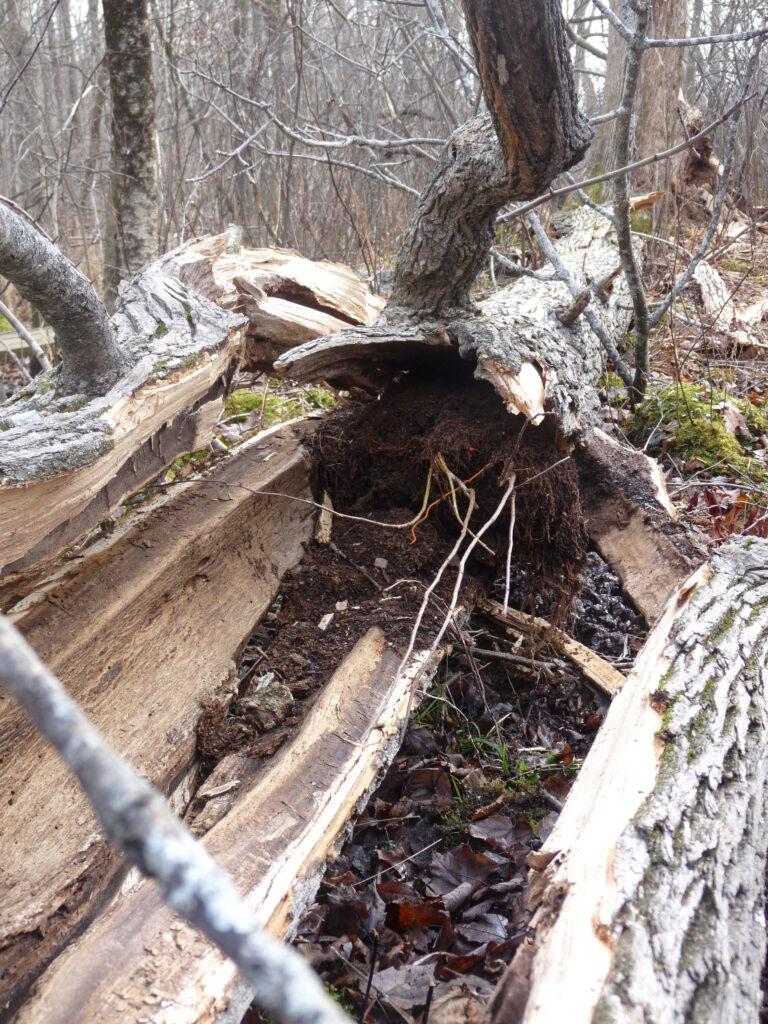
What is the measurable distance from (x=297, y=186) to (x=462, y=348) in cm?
524

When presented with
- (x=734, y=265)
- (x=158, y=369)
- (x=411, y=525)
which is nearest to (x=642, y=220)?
(x=734, y=265)

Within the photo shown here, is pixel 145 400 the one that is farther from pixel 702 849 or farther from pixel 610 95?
pixel 610 95

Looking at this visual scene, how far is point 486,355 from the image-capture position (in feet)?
7.50

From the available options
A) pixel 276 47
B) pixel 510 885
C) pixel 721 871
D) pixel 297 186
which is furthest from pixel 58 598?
pixel 276 47

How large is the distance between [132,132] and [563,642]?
12.6ft

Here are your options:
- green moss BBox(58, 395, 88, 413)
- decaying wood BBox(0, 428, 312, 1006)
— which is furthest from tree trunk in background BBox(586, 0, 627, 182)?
green moss BBox(58, 395, 88, 413)

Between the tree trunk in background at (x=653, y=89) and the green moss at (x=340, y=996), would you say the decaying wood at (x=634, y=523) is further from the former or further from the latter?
the tree trunk in background at (x=653, y=89)

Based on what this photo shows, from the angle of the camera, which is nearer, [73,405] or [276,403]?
[73,405]

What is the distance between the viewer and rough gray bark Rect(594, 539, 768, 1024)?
1104 mm

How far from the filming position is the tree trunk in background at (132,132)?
4023 mm

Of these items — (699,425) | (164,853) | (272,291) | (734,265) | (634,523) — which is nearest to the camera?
(164,853)

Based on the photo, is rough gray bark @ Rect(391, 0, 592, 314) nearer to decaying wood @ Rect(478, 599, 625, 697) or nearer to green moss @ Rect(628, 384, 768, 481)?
decaying wood @ Rect(478, 599, 625, 697)

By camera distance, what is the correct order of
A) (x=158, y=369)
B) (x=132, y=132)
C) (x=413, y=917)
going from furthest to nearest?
(x=132, y=132) → (x=158, y=369) → (x=413, y=917)

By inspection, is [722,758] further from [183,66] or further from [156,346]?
[183,66]
